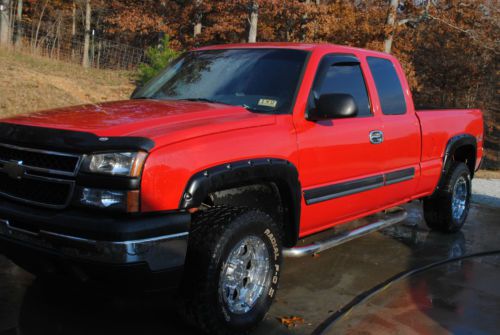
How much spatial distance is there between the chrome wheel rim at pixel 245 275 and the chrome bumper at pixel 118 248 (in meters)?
0.41

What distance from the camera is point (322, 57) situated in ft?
14.1

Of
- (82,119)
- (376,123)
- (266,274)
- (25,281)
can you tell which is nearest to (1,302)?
(25,281)

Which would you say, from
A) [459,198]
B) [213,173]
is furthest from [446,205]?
[213,173]

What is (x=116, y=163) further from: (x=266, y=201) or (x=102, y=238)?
(x=266, y=201)

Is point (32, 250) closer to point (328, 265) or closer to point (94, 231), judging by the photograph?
point (94, 231)

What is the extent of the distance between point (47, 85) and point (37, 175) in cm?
1183

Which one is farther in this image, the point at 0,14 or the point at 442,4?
the point at 442,4

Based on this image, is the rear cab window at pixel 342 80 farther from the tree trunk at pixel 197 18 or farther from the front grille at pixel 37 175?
the tree trunk at pixel 197 18

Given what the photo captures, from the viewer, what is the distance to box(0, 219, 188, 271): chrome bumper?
108 inches

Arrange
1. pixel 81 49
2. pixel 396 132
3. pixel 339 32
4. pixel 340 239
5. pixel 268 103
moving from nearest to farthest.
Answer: pixel 268 103
pixel 340 239
pixel 396 132
pixel 339 32
pixel 81 49

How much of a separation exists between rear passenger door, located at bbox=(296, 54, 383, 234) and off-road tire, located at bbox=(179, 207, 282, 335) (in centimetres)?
72

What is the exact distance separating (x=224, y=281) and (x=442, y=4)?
2784 centimetres

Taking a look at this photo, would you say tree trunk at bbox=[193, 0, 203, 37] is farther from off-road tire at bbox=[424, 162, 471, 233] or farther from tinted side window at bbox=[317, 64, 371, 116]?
tinted side window at bbox=[317, 64, 371, 116]

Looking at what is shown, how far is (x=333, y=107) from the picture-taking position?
3844 mm
